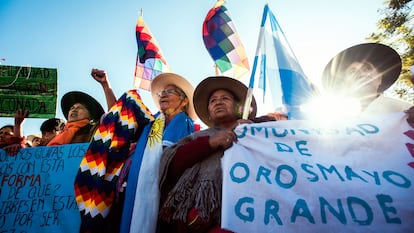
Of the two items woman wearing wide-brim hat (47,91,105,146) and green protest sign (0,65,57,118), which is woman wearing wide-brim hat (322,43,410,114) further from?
green protest sign (0,65,57,118)

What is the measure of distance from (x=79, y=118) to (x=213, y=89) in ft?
5.74

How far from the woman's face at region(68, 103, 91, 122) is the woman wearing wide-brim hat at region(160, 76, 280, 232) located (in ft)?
5.75

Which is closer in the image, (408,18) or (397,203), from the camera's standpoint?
(397,203)

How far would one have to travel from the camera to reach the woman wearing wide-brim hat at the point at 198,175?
1930 mm

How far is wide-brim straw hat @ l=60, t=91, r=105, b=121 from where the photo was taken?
382 centimetres

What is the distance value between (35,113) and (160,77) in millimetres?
1719

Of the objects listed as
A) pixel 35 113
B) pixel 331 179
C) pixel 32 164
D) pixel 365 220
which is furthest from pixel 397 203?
pixel 35 113

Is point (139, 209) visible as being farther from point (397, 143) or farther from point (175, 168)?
point (397, 143)

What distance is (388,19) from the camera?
1281cm

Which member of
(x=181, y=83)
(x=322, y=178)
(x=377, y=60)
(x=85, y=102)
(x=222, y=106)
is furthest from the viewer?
(x=85, y=102)

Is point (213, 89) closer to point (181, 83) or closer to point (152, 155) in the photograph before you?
point (181, 83)

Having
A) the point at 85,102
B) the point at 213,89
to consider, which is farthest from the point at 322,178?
the point at 85,102

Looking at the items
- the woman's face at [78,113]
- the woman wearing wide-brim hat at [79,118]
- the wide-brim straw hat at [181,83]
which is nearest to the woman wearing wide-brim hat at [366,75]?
the wide-brim straw hat at [181,83]

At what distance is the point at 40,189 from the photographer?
3.32 metres
